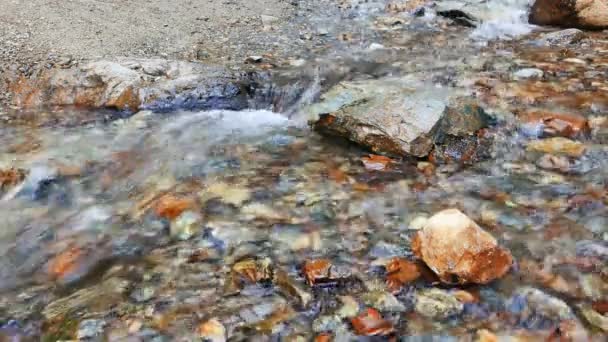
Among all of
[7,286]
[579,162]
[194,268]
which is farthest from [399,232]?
[7,286]

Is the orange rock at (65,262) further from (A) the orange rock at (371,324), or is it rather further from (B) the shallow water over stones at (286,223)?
(A) the orange rock at (371,324)

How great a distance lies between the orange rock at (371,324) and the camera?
2211 millimetres

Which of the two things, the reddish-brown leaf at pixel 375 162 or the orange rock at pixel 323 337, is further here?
the reddish-brown leaf at pixel 375 162

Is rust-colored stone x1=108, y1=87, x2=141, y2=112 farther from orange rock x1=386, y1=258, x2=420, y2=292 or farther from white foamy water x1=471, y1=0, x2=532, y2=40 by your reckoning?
white foamy water x1=471, y1=0, x2=532, y2=40

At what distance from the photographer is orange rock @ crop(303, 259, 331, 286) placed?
2531 mm

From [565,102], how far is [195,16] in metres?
5.02

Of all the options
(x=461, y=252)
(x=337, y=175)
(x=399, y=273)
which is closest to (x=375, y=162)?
(x=337, y=175)

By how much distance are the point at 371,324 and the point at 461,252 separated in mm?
541

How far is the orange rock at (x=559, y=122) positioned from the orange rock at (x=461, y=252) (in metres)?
2.02

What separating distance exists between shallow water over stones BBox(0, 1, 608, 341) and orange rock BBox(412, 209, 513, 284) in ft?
0.19

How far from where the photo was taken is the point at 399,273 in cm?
254

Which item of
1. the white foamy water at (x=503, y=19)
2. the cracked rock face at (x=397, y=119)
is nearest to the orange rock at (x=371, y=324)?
the cracked rock face at (x=397, y=119)

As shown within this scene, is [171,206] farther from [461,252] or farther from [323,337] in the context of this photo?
[461,252]

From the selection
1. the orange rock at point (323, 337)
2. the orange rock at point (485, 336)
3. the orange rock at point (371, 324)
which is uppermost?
the orange rock at point (371, 324)
